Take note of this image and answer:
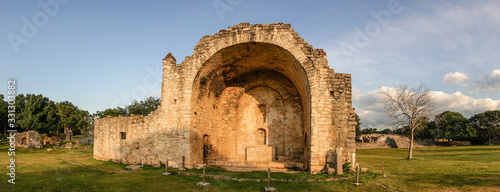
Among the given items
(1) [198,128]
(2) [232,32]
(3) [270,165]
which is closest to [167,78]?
(1) [198,128]

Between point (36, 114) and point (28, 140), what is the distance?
20.3 m

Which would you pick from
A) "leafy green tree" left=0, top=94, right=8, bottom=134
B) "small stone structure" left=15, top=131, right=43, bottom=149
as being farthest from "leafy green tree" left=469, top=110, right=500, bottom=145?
"leafy green tree" left=0, top=94, right=8, bottom=134

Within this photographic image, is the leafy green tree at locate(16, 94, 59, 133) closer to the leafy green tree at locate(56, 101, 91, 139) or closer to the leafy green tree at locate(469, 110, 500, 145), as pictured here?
the leafy green tree at locate(56, 101, 91, 139)

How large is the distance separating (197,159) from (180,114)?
2594 millimetres

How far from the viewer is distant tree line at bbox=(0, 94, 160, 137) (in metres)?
42.7

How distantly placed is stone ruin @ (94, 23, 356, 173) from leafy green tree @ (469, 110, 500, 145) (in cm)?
4824

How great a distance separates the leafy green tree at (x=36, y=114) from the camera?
4236 centimetres

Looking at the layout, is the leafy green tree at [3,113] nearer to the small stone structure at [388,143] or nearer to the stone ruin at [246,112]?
the stone ruin at [246,112]

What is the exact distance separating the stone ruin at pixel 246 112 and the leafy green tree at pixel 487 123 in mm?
48243

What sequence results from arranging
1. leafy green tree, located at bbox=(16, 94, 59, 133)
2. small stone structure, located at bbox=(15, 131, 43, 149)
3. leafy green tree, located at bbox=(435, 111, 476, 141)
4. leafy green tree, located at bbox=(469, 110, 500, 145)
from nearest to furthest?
small stone structure, located at bbox=(15, 131, 43, 149) → leafy green tree, located at bbox=(16, 94, 59, 133) → leafy green tree, located at bbox=(469, 110, 500, 145) → leafy green tree, located at bbox=(435, 111, 476, 141)

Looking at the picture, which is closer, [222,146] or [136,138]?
[136,138]

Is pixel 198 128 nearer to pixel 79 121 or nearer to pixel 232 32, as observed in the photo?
pixel 232 32

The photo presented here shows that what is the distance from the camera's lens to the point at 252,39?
13.2m

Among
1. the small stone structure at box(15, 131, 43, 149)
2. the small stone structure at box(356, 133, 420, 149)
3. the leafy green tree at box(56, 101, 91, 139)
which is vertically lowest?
the small stone structure at box(356, 133, 420, 149)
